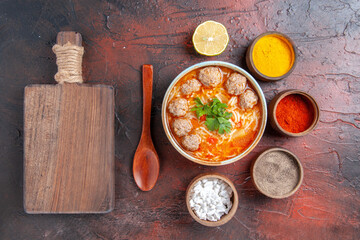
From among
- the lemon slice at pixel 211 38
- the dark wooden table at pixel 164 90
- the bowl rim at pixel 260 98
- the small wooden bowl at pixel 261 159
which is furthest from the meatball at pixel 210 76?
the small wooden bowl at pixel 261 159

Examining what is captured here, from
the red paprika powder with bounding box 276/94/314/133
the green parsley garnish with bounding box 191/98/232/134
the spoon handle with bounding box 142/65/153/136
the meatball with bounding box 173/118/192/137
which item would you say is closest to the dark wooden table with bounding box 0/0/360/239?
the spoon handle with bounding box 142/65/153/136

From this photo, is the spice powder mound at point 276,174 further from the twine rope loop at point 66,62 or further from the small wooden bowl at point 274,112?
the twine rope loop at point 66,62

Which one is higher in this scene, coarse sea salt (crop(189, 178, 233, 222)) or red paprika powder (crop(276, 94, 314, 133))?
red paprika powder (crop(276, 94, 314, 133))

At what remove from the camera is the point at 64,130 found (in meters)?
1.92

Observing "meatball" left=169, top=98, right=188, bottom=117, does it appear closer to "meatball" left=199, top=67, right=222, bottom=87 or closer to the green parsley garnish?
the green parsley garnish

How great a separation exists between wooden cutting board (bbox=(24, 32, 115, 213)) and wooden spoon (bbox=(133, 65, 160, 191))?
22 centimetres

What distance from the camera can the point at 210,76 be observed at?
5.97ft

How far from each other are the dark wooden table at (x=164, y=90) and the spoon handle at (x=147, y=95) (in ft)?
0.22

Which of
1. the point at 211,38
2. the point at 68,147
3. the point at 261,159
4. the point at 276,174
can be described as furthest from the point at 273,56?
the point at 68,147

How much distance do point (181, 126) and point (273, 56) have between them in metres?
0.94

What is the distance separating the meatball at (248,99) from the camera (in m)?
1.83

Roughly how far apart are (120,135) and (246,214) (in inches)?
51.0

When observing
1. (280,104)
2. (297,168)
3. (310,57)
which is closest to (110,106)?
(280,104)

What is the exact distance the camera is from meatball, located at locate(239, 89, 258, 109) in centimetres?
183
